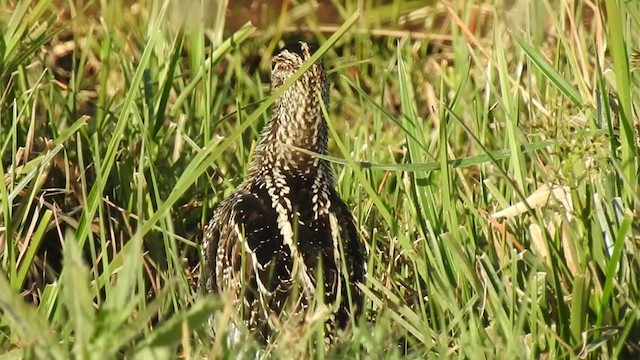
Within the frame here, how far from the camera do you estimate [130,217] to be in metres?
4.70

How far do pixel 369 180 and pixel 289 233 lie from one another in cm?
86

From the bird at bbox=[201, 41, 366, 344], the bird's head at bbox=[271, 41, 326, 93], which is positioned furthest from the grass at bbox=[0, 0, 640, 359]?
the bird's head at bbox=[271, 41, 326, 93]

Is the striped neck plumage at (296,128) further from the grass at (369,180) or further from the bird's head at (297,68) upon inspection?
the grass at (369,180)

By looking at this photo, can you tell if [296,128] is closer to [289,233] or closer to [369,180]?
[369,180]

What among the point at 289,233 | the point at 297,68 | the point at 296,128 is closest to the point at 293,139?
the point at 296,128

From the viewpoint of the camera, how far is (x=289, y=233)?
4211 mm

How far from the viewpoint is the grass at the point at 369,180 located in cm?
349

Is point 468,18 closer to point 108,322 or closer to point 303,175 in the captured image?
point 303,175

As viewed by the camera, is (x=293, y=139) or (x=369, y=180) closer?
(x=293, y=139)

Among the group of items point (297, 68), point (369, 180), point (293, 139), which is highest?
point (297, 68)

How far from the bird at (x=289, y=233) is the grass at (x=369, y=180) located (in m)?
0.12

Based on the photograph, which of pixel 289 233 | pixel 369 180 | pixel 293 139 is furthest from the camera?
pixel 369 180

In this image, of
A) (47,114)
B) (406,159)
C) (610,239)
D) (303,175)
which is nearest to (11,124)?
(47,114)

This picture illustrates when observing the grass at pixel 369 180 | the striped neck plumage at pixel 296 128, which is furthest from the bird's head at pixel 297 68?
the grass at pixel 369 180
